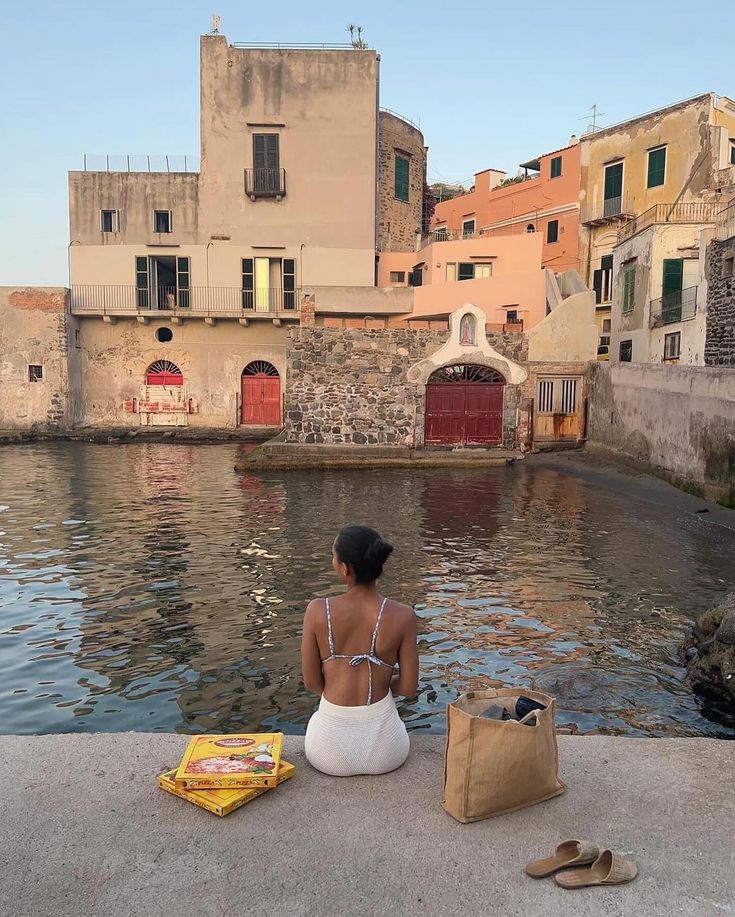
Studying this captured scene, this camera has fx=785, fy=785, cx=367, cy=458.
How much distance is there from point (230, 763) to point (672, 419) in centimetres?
1672

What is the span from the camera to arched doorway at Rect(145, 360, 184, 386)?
1368 inches

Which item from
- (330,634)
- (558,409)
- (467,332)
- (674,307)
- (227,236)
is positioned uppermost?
(227,236)

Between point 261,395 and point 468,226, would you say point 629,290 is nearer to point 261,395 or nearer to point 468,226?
point 261,395

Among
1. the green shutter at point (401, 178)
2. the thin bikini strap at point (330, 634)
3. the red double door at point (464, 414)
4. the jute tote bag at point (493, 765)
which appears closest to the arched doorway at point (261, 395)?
the red double door at point (464, 414)

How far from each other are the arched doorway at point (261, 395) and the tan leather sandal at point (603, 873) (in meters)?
32.7

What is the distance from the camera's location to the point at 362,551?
12.1 ft

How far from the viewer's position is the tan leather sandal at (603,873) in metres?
2.88

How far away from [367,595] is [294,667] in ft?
11.2

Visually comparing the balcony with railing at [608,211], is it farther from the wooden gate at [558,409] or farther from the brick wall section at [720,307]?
the wooden gate at [558,409]

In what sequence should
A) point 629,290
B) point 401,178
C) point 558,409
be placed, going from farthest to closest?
1. point 401,178
2. point 629,290
3. point 558,409

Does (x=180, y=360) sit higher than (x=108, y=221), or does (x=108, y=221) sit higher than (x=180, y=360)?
(x=108, y=221)

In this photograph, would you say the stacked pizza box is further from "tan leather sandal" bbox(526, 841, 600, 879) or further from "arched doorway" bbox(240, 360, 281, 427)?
"arched doorway" bbox(240, 360, 281, 427)

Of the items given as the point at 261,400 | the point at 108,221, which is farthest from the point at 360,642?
the point at 108,221

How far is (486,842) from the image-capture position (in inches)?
125
